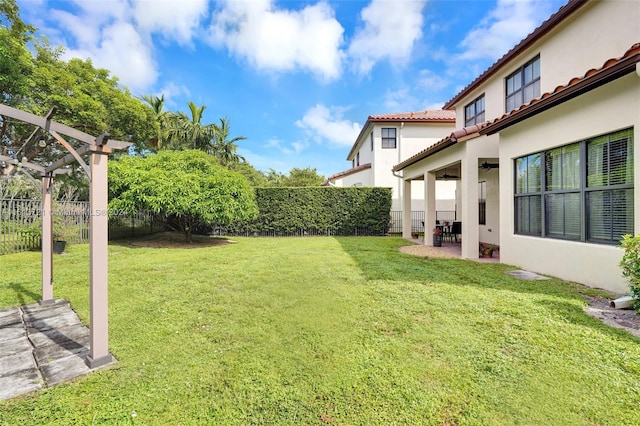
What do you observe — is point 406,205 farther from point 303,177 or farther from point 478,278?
point 303,177

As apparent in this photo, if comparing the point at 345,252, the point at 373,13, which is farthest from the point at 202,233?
the point at 373,13

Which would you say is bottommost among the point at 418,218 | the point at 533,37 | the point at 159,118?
the point at 418,218

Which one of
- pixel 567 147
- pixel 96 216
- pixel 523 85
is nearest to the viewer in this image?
pixel 96 216

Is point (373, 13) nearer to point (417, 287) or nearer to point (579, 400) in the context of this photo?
point (417, 287)

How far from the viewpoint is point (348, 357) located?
321 centimetres

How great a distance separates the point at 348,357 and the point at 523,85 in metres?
10.6

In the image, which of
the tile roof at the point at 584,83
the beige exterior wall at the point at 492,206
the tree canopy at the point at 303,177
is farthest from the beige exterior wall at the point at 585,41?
the tree canopy at the point at 303,177

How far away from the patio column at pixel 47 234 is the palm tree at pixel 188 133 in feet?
64.0

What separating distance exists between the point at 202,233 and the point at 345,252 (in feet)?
33.2

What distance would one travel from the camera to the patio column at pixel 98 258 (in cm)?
304

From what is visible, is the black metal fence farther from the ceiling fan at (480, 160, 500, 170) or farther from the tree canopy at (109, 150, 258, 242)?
the ceiling fan at (480, 160, 500, 170)

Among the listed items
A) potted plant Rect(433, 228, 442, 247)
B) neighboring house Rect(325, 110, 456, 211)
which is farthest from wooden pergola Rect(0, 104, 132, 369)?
neighboring house Rect(325, 110, 456, 211)

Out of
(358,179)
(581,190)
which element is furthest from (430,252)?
(358,179)

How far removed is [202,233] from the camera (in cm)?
1686
